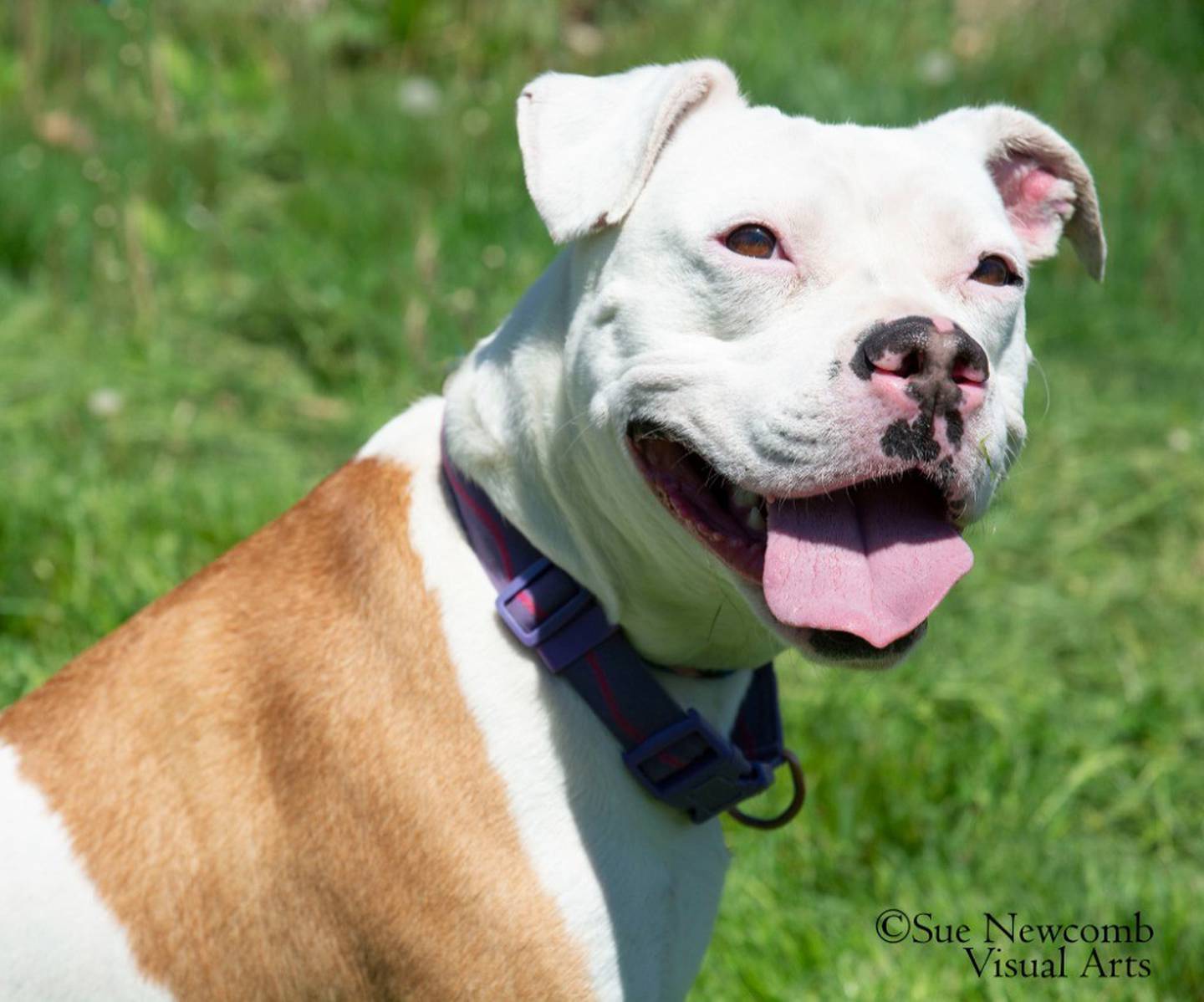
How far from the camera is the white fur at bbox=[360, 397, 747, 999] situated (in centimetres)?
227

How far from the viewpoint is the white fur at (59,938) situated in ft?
7.68

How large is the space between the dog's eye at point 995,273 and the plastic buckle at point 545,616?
816 mm

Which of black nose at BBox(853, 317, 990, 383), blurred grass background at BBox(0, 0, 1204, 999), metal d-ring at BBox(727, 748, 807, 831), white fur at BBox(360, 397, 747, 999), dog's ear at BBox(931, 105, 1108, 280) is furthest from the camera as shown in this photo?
blurred grass background at BBox(0, 0, 1204, 999)

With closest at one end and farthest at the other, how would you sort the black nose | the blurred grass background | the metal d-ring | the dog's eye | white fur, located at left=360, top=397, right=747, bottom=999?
1. the black nose
2. white fur, located at left=360, top=397, right=747, bottom=999
3. the dog's eye
4. the metal d-ring
5. the blurred grass background

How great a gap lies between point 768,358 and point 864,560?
332 mm

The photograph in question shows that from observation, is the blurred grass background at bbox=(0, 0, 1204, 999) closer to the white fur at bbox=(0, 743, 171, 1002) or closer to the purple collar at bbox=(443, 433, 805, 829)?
the purple collar at bbox=(443, 433, 805, 829)

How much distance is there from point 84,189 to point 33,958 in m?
4.32

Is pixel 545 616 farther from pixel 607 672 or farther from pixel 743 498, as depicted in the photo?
pixel 743 498

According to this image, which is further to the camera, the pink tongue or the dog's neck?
the dog's neck

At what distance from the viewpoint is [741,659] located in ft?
8.39

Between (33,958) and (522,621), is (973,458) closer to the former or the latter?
(522,621)

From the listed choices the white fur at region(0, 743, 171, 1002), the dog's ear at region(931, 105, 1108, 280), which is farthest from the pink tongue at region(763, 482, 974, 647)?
the white fur at region(0, 743, 171, 1002)

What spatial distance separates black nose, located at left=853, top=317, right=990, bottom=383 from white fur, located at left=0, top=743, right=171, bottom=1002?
4.77 feet

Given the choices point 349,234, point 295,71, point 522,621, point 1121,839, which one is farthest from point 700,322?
point 295,71
